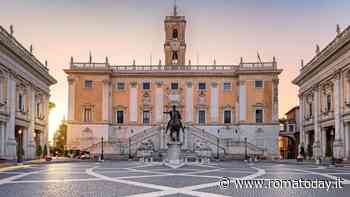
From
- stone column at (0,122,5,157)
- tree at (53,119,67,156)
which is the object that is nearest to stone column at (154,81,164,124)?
stone column at (0,122,5,157)

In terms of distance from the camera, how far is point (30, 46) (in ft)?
176

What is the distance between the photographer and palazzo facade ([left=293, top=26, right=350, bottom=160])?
43312mm

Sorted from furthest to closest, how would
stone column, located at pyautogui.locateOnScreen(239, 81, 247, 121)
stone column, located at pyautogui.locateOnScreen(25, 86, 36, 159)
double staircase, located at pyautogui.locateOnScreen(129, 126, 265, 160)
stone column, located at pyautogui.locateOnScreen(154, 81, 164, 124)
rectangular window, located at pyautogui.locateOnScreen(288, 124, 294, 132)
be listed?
1. rectangular window, located at pyautogui.locateOnScreen(288, 124, 294, 132)
2. stone column, located at pyautogui.locateOnScreen(154, 81, 164, 124)
3. stone column, located at pyautogui.locateOnScreen(239, 81, 247, 121)
4. double staircase, located at pyautogui.locateOnScreen(129, 126, 265, 160)
5. stone column, located at pyautogui.locateOnScreen(25, 86, 36, 159)

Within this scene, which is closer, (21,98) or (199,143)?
(21,98)

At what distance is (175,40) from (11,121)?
3605 cm

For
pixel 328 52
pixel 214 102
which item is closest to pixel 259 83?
pixel 214 102

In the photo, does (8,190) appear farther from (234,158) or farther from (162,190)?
(234,158)

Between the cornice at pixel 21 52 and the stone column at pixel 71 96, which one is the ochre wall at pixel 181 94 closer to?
the stone column at pixel 71 96

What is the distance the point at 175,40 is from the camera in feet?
243

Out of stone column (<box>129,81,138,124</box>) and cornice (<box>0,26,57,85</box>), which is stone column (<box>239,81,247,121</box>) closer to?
stone column (<box>129,81,138,124</box>)

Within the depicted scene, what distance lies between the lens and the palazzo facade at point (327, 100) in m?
43.3

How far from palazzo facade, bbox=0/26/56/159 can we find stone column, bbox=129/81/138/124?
12364 millimetres

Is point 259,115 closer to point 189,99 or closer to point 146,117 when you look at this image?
point 189,99

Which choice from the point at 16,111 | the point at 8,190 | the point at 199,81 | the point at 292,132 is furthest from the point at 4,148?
the point at 292,132
